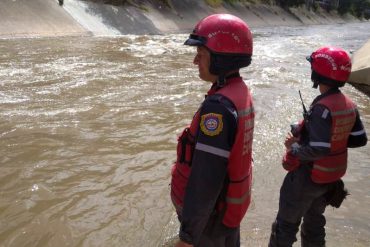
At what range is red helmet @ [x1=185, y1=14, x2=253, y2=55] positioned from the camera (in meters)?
2.35

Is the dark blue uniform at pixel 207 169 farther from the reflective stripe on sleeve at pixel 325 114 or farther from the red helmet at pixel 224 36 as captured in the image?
the reflective stripe on sleeve at pixel 325 114

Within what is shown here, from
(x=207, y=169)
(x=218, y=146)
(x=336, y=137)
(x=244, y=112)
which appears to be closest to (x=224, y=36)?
(x=244, y=112)

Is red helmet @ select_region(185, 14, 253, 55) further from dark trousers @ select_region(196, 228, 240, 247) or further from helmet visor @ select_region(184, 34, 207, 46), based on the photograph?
dark trousers @ select_region(196, 228, 240, 247)

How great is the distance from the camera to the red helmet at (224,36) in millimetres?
2348

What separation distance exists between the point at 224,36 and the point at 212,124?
1.74 feet

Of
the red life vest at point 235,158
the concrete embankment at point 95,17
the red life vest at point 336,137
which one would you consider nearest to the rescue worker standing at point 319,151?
the red life vest at point 336,137

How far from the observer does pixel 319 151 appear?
3195 mm

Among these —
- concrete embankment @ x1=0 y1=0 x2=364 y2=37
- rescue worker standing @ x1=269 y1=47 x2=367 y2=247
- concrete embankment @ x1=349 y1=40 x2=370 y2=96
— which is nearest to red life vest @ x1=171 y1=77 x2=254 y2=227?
rescue worker standing @ x1=269 y1=47 x2=367 y2=247

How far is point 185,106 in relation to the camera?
9.99 m

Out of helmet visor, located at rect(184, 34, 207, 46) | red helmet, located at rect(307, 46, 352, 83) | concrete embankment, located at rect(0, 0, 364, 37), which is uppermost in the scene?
helmet visor, located at rect(184, 34, 207, 46)

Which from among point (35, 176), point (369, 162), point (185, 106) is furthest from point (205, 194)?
point (185, 106)

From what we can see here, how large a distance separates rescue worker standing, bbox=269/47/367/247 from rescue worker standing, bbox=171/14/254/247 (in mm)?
973

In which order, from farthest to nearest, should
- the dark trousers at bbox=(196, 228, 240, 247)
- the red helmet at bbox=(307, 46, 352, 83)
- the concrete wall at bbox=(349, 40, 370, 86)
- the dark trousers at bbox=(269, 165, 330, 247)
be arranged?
the concrete wall at bbox=(349, 40, 370, 86) → the dark trousers at bbox=(269, 165, 330, 247) → the red helmet at bbox=(307, 46, 352, 83) → the dark trousers at bbox=(196, 228, 240, 247)

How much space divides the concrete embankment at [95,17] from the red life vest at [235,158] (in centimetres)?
2005
